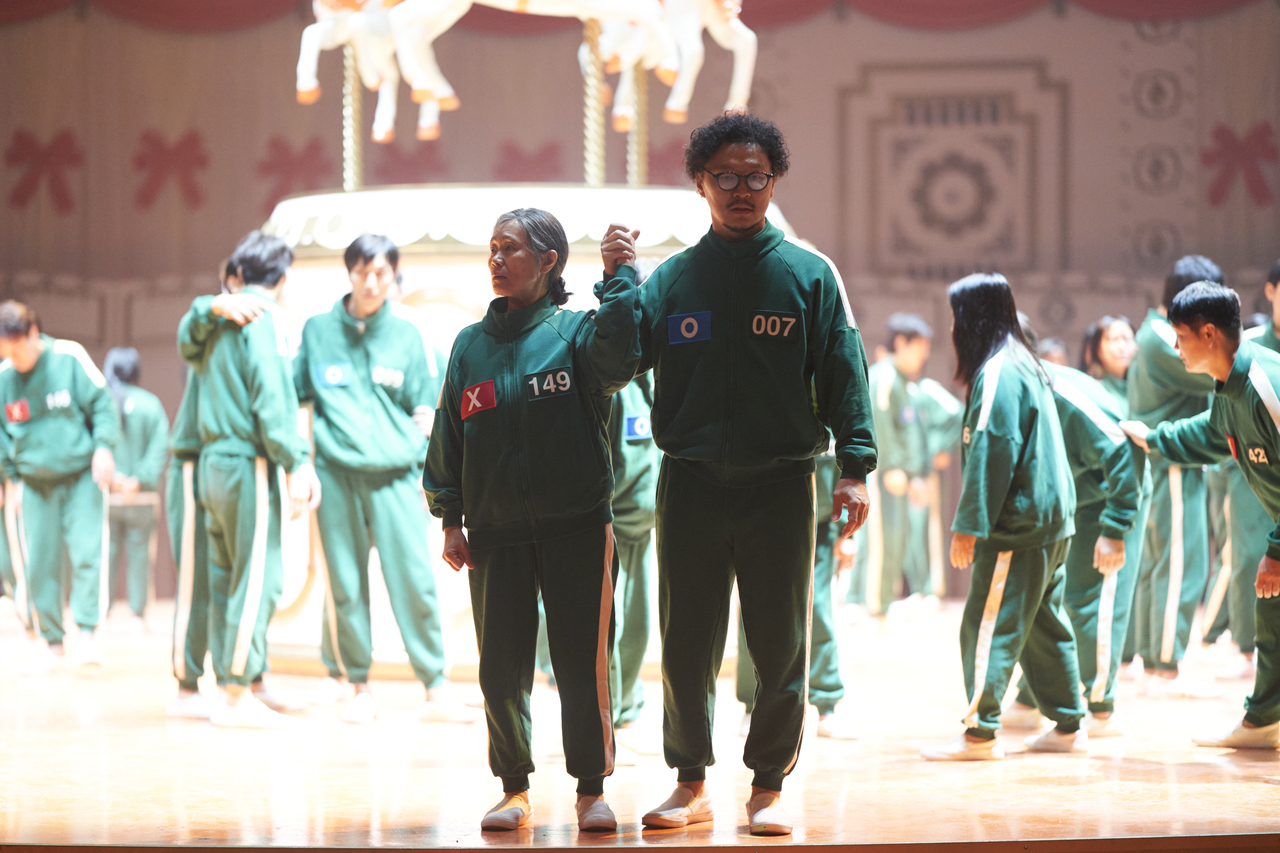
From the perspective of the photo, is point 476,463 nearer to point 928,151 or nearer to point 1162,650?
point 1162,650

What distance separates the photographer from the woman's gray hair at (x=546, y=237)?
9.81 feet

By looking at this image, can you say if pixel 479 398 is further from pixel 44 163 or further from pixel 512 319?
pixel 44 163

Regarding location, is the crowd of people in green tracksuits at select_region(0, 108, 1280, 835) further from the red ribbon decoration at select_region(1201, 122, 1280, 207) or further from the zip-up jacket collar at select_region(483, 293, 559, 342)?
the red ribbon decoration at select_region(1201, 122, 1280, 207)

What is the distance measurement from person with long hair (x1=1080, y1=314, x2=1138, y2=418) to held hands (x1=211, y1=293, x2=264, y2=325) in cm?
320

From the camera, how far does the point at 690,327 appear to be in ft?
9.41

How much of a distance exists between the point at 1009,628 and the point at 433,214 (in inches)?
104

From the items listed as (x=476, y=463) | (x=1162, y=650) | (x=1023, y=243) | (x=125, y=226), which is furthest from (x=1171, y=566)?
(x=125, y=226)

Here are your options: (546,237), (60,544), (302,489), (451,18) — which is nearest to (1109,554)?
(546,237)

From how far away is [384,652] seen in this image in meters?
5.15

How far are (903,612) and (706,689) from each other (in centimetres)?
443

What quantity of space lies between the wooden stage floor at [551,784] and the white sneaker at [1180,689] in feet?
0.23

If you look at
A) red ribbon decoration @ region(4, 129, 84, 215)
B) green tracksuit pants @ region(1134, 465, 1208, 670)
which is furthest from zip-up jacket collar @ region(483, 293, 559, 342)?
red ribbon decoration @ region(4, 129, 84, 215)

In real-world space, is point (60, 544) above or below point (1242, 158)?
below

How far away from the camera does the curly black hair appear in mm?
2855
